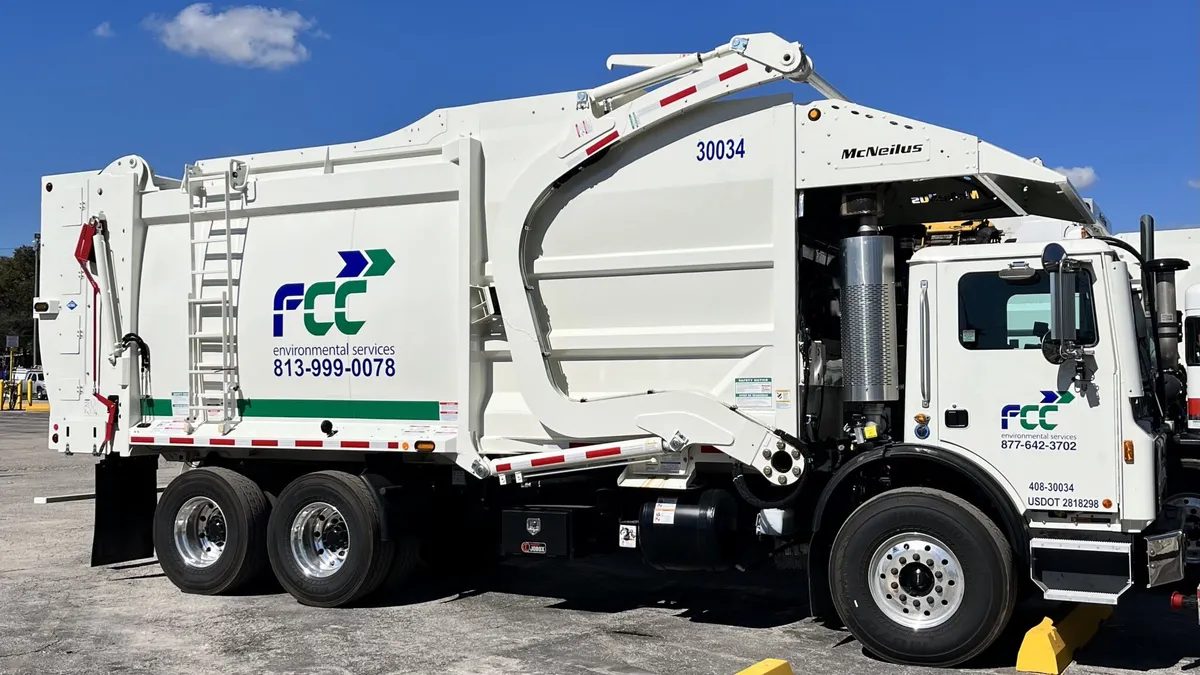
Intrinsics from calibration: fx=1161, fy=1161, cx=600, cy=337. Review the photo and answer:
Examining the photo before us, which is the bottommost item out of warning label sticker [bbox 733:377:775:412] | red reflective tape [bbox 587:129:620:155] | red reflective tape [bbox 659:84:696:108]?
warning label sticker [bbox 733:377:775:412]

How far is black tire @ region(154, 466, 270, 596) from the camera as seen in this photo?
347 inches

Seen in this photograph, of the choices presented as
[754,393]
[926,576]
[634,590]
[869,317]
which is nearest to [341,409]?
[634,590]

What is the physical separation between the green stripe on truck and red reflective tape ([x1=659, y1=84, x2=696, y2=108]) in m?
2.66

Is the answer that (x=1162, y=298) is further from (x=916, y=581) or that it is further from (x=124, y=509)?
(x=124, y=509)

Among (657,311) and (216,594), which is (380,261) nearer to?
(657,311)

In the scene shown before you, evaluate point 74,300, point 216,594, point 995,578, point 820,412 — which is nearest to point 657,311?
point 820,412

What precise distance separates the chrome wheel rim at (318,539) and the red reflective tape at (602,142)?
10.7 feet

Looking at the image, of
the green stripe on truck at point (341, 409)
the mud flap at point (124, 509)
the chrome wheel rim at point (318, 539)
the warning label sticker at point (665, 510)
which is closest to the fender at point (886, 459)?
the warning label sticker at point (665, 510)

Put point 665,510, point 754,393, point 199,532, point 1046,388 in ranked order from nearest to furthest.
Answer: point 1046,388 < point 754,393 < point 665,510 < point 199,532

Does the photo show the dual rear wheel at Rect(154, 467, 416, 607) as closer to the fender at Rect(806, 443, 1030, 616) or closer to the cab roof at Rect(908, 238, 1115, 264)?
the fender at Rect(806, 443, 1030, 616)

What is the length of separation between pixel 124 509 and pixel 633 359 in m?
4.90

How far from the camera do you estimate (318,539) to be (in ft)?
28.5

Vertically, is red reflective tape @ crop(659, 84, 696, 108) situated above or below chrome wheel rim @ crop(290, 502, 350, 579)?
above

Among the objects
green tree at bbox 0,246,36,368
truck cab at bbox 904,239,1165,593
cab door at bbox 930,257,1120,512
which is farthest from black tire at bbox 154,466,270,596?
green tree at bbox 0,246,36,368
